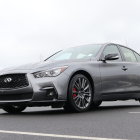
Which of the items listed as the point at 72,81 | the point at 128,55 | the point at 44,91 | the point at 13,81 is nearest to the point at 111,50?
the point at 128,55

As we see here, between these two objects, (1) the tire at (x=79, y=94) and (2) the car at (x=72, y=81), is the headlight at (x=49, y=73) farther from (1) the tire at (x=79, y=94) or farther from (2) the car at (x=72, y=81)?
(1) the tire at (x=79, y=94)

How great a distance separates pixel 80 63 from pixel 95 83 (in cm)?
56

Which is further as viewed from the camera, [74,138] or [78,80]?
[78,80]

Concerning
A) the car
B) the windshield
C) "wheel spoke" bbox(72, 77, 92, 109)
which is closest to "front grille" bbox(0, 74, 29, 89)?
the car

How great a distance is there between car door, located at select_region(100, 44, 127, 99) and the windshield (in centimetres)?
23

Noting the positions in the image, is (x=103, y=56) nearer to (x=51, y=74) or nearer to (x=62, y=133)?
(x=51, y=74)

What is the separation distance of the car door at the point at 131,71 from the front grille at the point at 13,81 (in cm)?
270

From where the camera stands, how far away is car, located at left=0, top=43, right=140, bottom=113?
7461mm

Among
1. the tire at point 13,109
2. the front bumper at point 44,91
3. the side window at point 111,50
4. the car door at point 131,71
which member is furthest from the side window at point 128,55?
the tire at point 13,109

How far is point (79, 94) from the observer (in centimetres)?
783

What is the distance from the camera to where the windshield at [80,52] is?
8.64 meters

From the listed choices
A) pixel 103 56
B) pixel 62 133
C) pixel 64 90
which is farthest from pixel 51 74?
pixel 62 133

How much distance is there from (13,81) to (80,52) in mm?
1924

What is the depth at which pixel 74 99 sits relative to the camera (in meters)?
7.69
